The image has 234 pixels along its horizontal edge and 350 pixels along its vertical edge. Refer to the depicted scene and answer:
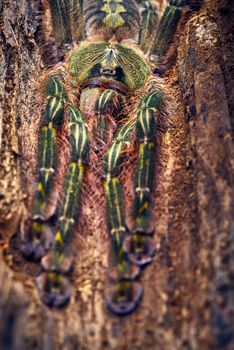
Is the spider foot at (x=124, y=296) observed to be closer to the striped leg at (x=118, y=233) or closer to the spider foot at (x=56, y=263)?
the striped leg at (x=118, y=233)

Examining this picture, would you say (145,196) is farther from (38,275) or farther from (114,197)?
(38,275)

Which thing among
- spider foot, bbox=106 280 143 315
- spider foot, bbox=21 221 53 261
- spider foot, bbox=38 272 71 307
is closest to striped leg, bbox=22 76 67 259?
spider foot, bbox=21 221 53 261

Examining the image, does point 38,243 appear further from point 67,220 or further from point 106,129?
point 106,129

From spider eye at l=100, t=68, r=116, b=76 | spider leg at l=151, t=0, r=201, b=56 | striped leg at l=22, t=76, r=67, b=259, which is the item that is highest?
spider leg at l=151, t=0, r=201, b=56

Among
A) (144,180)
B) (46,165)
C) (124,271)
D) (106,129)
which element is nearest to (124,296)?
(124,271)

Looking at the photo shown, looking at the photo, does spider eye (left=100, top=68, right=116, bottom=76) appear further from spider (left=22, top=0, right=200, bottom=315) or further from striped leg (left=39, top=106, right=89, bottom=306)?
striped leg (left=39, top=106, right=89, bottom=306)

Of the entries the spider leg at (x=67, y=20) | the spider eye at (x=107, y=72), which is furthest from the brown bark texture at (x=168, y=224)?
the spider eye at (x=107, y=72)

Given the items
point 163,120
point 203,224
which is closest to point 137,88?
point 163,120
